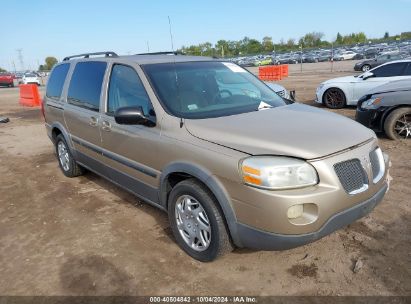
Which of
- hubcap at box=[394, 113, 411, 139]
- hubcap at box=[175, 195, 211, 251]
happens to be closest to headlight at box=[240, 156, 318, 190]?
hubcap at box=[175, 195, 211, 251]

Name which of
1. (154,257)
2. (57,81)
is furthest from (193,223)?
(57,81)

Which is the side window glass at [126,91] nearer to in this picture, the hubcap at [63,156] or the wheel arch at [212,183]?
the wheel arch at [212,183]

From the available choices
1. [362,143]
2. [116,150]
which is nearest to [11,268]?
[116,150]

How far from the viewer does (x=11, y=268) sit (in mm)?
3350

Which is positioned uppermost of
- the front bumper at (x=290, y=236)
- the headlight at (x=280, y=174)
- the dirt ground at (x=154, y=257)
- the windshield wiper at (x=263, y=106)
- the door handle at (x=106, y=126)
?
the windshield wiper at (x=263, y=106)

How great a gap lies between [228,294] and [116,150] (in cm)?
207

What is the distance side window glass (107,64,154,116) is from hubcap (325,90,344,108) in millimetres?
8482

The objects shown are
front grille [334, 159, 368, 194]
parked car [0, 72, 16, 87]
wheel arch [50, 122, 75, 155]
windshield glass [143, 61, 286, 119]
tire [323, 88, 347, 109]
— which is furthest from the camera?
parked car [0, 72, 16, 87]

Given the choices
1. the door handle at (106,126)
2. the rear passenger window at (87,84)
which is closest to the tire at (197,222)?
the door handle at (106,126)

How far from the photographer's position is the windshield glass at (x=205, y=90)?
135 inches

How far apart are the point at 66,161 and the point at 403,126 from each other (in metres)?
6.21

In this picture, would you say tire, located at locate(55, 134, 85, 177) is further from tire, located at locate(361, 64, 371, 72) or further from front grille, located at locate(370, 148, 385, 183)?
tire, located at locate(361, 64, 371, 72)

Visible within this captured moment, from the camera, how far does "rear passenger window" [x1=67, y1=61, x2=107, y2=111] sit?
171 inches

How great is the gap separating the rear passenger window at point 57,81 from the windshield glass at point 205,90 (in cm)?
232
